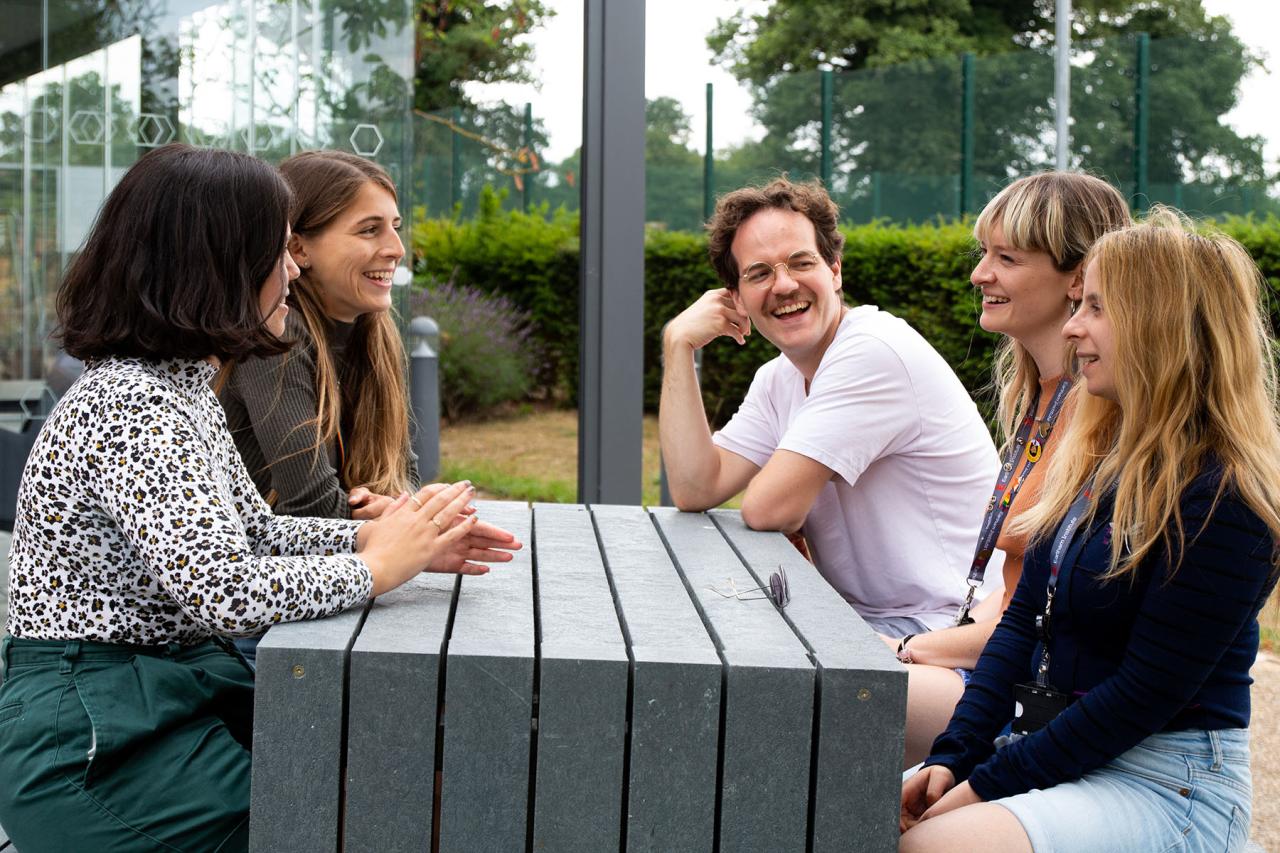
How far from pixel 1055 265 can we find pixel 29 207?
300cm

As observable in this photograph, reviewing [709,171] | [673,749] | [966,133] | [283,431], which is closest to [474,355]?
[709,171]

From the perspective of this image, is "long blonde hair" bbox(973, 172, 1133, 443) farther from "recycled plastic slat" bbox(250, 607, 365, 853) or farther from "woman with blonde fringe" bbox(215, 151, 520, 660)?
"recycled plastic slat" bbox(250, 607, 365, 853)

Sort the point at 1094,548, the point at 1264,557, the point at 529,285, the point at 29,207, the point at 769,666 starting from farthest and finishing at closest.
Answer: the point at 529,285 → the point at 29,207 → the point at 1094,548 → the point at 1264,557 → the point at 769,666

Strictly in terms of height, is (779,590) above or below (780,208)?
below

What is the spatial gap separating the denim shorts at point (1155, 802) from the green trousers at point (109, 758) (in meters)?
1.04

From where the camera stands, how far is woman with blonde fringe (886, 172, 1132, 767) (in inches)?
89.7

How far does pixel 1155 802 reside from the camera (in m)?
1.80

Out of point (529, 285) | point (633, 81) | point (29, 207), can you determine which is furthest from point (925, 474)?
point (529, 285)

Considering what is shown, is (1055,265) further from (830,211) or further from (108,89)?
(108,89)

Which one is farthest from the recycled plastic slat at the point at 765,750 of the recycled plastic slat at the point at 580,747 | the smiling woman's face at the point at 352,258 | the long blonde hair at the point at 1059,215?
the smiling woman's face at the point at 352,258

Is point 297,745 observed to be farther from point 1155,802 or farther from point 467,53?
point 467,53

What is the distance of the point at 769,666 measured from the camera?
1589 mm

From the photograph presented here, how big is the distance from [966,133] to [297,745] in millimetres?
12723

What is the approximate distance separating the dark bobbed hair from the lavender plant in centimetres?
874
